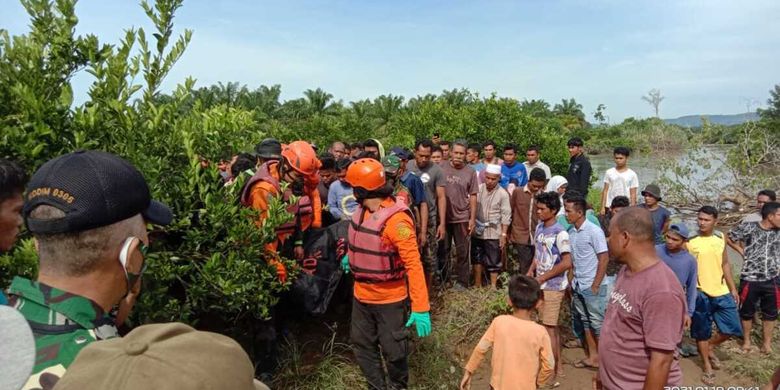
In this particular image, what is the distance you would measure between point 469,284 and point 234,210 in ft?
14.0

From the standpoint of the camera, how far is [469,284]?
6316mm

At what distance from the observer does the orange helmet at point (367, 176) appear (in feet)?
11.3

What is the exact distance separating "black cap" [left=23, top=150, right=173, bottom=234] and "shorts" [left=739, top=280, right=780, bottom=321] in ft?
19.7

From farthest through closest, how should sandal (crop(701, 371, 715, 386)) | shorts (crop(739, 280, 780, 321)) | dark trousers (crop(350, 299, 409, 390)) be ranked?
shorts (crop(739, 280, 780, 321)) → sandal (crop(701, 371, 715, 386)) → dark trousers (crop(350, 299, 409, 390))

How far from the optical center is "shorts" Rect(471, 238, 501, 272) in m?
6.18

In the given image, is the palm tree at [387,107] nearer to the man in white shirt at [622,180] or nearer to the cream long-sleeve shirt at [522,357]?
the man in white shirt at [622,180]

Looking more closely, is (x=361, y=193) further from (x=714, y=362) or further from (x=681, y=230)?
(x=714, y=362)

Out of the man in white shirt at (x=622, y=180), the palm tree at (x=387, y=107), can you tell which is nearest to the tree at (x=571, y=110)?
the palm tree at (x=387, y=107)

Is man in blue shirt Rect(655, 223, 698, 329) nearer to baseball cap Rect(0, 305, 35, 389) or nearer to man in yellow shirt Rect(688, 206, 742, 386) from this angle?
man in yellow shirt Rect(688, 206, 742, 386)

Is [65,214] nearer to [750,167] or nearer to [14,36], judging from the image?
[14,36]

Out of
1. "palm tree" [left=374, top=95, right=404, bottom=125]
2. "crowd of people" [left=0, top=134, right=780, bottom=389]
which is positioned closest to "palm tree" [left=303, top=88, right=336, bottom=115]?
"palm tree" [left=374, top=95, right=404, bottom=125]

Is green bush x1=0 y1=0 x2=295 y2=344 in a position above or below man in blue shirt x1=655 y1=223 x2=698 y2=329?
above

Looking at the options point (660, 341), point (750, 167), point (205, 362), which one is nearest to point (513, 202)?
point (660, 341)

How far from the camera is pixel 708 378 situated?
4.69 meters
